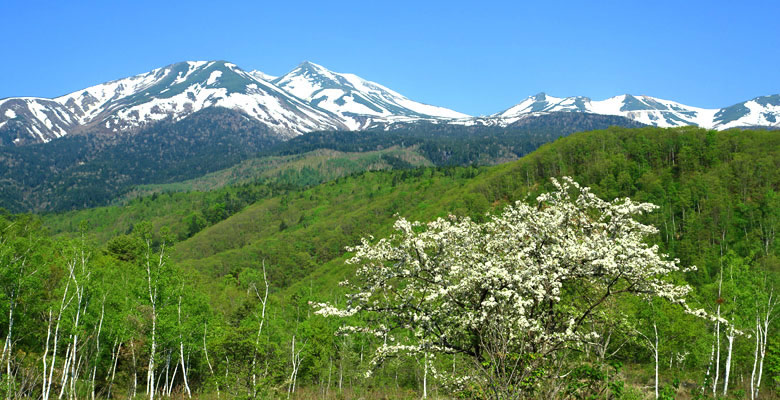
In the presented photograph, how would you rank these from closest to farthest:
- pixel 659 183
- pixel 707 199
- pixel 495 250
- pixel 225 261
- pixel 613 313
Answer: pixel 613 313 < pixel 495 250 < pixel 707 199 < pixel 659 183 < pixel 225 261

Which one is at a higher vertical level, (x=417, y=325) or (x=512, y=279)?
(x=512, y=279)

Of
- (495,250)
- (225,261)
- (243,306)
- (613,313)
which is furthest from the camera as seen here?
(225,261)

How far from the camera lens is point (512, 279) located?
1460 cm

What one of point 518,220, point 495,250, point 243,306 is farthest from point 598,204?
point 243,306

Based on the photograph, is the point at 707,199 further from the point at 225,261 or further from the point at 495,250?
the point at 225,261

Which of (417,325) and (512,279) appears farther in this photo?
(417,325)

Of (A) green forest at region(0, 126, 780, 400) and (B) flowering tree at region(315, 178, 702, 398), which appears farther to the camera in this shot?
(A) green forest at region(0, 126, 780, 400)

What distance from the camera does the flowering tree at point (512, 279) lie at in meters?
14.3

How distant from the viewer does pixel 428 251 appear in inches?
693

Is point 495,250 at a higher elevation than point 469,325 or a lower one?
higher

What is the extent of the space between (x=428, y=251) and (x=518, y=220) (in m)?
3.40

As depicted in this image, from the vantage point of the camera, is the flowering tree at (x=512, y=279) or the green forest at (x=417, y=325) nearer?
the flowering tree at (x=512, y=279)

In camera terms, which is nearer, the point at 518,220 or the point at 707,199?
the point at 518,220

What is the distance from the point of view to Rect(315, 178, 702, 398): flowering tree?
565 inches
